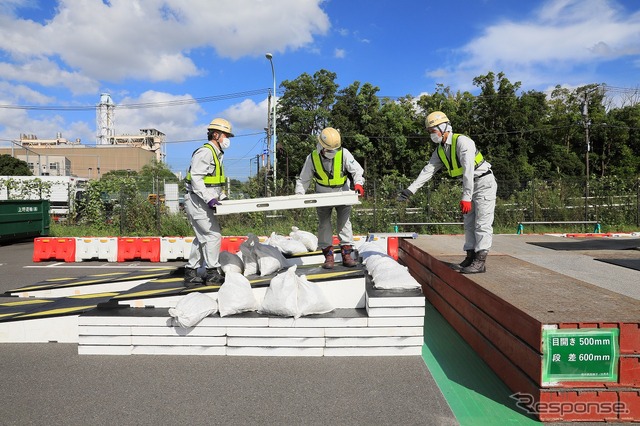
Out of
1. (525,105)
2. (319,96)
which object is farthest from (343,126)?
(525,105)

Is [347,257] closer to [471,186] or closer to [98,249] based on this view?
[471,186]

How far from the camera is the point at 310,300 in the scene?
14.6 ft

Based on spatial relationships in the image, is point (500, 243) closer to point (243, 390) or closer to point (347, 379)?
point (347, 379)

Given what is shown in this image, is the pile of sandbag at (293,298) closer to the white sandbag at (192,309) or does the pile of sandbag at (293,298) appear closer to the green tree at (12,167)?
the white sandbag at (192,309)

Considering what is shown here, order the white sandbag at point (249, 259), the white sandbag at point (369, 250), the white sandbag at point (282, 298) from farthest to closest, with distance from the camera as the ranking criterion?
the white sandbag at point (369, 250)
the white sandbag at point (249, 259)
the white sandbag at point (282, 298)

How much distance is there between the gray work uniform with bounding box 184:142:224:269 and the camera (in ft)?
17.3

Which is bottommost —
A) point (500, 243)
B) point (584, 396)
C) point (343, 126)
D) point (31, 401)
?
point (31, 401)

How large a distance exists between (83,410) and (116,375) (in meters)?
0.67

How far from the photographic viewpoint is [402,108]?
44219 millimetres

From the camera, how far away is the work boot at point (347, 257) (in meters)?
5.90

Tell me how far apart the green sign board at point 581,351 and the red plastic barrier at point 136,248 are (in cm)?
1115

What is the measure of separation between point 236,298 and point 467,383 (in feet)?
7.68

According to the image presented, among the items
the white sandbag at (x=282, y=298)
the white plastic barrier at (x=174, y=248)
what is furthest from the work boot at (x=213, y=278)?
the white plastic barrier at (x=174, y=248)

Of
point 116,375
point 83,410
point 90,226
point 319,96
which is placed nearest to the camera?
point 83,410
